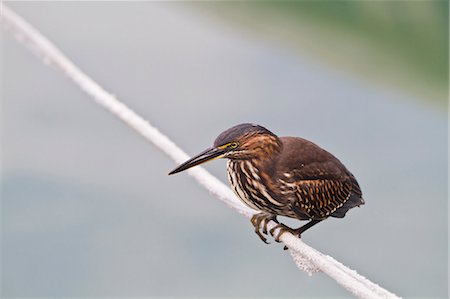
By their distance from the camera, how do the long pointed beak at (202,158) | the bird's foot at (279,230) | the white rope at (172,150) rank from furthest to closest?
the bird's foot at (279,230) → the long pointed beak at (202,158) → the white rope at (172,150)

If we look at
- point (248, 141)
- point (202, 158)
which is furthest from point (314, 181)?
point (202, 158)

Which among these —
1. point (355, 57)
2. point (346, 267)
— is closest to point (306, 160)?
point (346, 267)

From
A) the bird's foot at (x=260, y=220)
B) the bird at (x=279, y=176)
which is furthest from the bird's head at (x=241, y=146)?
the bird's foot at (x=260, y=220)

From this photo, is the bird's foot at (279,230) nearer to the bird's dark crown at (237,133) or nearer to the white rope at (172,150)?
the white rope at (172,150)

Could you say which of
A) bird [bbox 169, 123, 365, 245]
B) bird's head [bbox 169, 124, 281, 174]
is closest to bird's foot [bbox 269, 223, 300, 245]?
bird [bbox 169, 123, 365, 245]

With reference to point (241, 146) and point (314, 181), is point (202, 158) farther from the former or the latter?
point (314, 181)

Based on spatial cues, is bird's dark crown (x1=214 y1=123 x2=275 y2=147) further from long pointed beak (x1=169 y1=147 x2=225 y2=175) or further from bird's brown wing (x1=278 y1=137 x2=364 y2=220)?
bird's brown wing (x1=278 y1=137 x2=364 y2=220)
